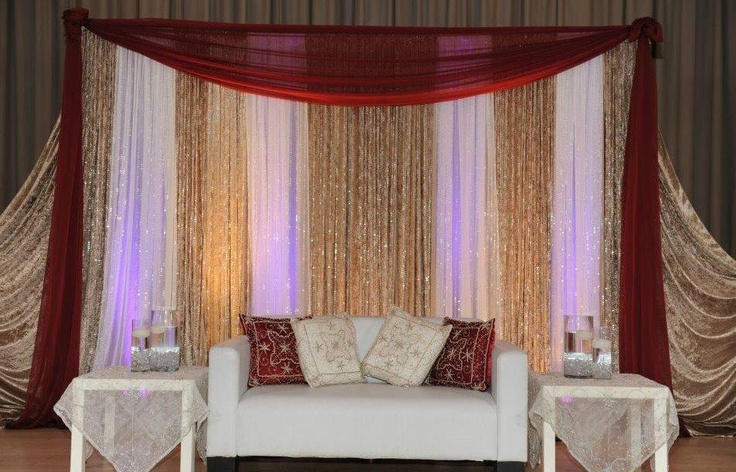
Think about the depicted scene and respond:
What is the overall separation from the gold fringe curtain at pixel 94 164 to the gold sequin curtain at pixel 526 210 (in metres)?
2.42

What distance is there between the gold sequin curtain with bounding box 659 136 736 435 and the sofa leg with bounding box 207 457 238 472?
2870 mm

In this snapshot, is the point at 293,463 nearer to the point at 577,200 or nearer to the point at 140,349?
the point at 140,349

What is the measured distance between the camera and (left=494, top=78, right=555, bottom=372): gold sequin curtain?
5.21 meters

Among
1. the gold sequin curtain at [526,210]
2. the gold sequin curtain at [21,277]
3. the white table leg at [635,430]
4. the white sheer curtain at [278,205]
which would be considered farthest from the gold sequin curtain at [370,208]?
the gold sequin curtain at [21,277]

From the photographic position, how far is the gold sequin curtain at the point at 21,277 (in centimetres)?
538

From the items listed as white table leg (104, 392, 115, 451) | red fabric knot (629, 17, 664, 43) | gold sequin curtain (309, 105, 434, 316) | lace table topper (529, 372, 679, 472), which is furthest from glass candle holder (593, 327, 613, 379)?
white table leg (104, 392, 115, 451)

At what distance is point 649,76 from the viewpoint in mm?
5090

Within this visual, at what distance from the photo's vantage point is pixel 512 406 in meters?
3.96

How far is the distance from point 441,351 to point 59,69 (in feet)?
10.6

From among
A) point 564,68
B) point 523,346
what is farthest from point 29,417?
point 564,68

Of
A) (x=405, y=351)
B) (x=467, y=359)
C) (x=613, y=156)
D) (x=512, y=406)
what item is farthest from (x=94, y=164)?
(x=613, y=156)

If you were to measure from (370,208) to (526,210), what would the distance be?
38.0 inches

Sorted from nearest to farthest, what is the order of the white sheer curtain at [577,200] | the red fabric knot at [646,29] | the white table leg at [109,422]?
the white table leg at [109,422], the red fabric knot at [646,29], the white sheer curtain at [577,200]

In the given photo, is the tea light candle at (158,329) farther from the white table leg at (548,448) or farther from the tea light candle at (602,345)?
the tea light candle at (602,345)
